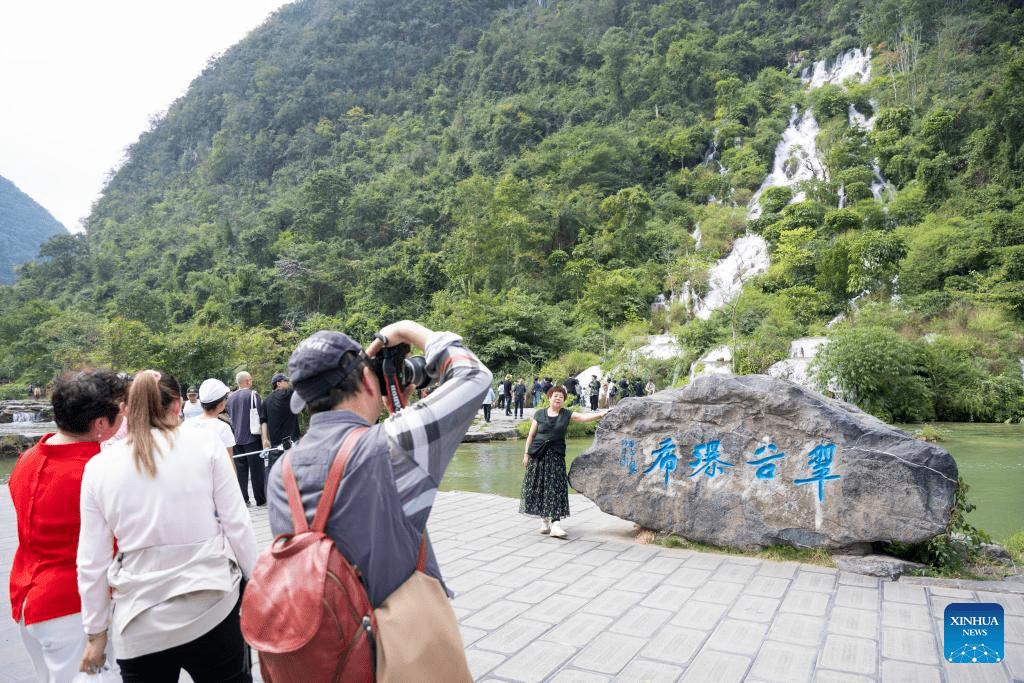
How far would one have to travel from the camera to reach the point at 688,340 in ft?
70.7

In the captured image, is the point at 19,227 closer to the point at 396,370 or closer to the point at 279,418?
the point at 279,418

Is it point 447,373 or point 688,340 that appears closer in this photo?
point 447,373

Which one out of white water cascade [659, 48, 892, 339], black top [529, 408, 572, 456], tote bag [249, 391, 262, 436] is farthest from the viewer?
white water cascade [659, 48, 892, 339]

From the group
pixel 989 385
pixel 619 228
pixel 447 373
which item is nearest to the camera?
pixel 447 373

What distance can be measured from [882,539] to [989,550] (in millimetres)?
871

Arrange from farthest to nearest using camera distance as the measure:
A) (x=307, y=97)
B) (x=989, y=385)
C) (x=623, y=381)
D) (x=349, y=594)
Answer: (x=307, y=97), (x=623, y=381), (x=989, y=385), (x=349, y=594)

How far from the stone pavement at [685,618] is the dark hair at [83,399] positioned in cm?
179

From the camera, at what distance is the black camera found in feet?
4.75

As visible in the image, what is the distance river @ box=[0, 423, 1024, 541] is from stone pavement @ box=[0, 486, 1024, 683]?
268cm

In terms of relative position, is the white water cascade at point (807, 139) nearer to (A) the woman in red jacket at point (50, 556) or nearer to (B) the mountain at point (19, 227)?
(A) the woman in red jacket at point (50, 556)

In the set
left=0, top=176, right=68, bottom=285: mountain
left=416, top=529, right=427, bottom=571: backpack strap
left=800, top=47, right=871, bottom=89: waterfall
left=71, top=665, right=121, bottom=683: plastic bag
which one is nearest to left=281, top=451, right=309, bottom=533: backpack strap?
left=416, top=529, right=427, bottom=571: backpack strap

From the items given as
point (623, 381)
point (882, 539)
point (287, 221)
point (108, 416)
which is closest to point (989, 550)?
point (882, 539)

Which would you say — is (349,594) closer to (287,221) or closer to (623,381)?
(623,381)

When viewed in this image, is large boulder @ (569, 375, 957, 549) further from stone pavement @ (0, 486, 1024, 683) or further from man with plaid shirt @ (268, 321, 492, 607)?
man with plaid shirt @ (268, 321, 492, 607)
